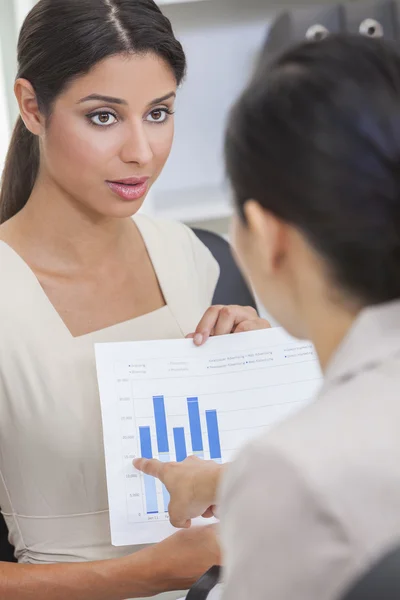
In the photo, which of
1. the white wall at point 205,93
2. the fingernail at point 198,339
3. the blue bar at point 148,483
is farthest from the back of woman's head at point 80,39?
the white wall at point 205,93

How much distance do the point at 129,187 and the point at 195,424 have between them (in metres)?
0.38

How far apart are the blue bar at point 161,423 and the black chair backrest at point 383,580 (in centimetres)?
61

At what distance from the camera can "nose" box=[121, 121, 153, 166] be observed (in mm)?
1272

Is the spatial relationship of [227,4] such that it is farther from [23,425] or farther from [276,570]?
[276,570]

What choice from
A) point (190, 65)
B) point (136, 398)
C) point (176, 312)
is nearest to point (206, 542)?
point (136, 398)

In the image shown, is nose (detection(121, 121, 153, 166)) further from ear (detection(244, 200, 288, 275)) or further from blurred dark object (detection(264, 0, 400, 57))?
blurred dark object (detection(264, 0, 400, 57))

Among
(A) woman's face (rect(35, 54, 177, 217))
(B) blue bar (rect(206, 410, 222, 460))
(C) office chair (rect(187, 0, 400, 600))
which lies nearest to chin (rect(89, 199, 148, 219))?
(A) woman's face (rect(35, 54, 177, 217))

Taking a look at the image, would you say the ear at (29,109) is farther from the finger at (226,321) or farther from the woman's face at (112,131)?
the finger at (226,321)

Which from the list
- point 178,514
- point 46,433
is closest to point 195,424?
point 178,514

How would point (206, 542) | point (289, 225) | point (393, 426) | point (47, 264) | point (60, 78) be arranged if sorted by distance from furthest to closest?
point (47, 264)
point (60, 78)
point (206, 542)
point (289, 225)
point (393, 426)

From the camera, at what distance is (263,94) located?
67 centimetres

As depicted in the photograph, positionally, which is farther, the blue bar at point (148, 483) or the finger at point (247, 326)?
the finger at point (247, 326)

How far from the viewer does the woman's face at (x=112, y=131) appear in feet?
4.08

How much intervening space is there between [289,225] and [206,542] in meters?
0.60
